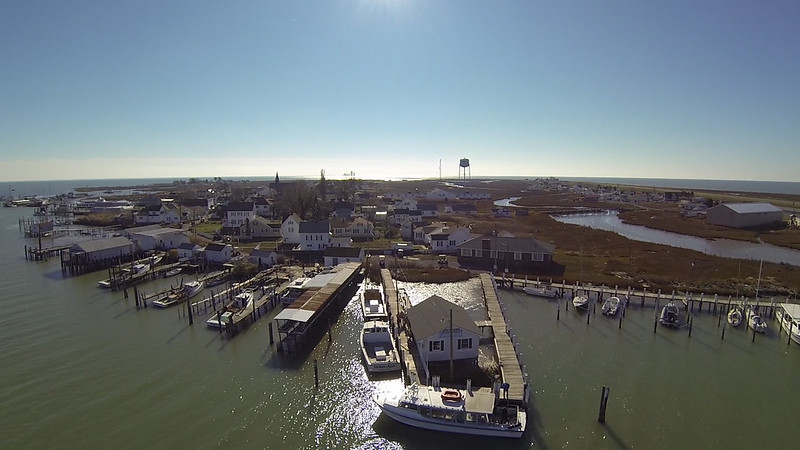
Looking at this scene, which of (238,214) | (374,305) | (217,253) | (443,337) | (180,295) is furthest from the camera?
(238,214)

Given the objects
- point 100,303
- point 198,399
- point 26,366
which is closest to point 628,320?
point 198,399

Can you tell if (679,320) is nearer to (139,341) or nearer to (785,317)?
(785,317)

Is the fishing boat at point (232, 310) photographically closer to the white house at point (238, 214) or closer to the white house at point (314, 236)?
the white house at point (314, 236)

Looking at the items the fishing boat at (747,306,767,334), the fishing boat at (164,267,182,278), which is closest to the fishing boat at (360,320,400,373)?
the fishing boat at (747,306,767,334)

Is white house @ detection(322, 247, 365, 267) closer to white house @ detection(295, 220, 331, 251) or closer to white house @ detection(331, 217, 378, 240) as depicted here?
white house @ detection(295, 220, 331, 251)

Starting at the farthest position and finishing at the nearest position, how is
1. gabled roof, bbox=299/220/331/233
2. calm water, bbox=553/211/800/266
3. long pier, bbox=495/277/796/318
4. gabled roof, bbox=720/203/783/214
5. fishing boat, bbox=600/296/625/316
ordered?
gabled roof, bbox=720/203/783/214 < calm water, bbox=553/211/800/266 < gabled roof, bbox=299/220/331/233 < long pier, bbox=495/277/796/318 < fishing boat, bbox=600/296/625/316

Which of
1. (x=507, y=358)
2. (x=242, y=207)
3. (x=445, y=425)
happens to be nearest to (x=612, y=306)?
(x=507, y=358)

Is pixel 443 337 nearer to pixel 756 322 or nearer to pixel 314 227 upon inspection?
pixel 756 322
